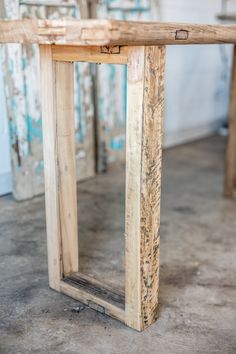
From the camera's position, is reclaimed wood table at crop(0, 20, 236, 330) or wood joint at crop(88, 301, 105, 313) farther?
wood joint at crop(88, 301, 105, 313)

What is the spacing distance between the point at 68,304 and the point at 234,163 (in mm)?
1704

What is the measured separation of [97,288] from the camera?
6.14 ft

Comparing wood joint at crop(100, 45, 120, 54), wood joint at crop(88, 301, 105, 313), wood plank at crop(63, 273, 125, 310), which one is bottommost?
wood joint at crop(88, 301, 105, 313)

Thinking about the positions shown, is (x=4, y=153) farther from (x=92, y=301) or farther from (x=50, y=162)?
(x=92, y=301)

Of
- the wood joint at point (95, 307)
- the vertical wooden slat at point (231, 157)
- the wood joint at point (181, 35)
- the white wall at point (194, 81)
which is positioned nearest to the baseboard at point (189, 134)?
the white wall at point (194, 81)

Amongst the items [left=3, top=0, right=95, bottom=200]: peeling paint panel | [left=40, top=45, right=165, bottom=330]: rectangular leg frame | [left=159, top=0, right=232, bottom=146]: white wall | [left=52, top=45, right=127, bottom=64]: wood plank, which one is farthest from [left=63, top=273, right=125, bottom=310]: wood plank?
[left=159, top=0, right=232, bottom=146]: white wall

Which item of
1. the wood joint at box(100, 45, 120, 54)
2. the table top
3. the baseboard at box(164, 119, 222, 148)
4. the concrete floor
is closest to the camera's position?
the table top

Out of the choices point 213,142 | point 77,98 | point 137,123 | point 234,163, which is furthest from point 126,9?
point 137,123

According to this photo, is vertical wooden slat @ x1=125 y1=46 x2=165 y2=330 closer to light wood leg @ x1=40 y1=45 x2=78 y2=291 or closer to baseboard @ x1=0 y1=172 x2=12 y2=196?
light wood leg @ x1=40 y1=45 x2=78 y2=291

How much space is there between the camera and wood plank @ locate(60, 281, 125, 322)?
1.75 meters

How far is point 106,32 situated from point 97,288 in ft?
3.46

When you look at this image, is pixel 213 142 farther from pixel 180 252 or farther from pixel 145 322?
pixel 145 322

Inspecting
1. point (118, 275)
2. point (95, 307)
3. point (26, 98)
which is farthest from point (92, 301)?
point (26, 98)

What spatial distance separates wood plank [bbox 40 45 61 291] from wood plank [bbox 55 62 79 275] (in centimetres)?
2
